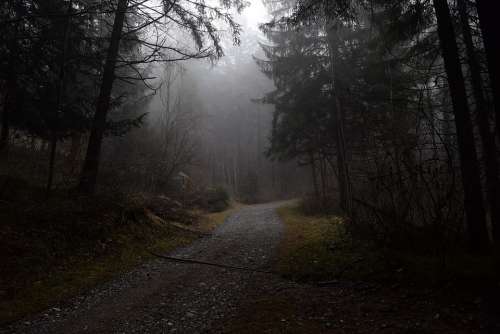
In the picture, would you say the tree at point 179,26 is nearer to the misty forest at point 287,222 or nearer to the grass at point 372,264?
the misty forest at point 287,222

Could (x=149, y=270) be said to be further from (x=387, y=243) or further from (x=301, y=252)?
(x=387, y=243)

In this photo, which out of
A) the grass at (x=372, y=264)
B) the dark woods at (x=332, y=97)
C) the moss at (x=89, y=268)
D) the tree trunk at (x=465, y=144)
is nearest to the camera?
the grass at (x=372, y=264)

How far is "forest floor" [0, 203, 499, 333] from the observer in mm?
3570

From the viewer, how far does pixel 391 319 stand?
11.8 feet

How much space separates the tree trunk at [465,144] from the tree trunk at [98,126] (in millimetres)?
7769

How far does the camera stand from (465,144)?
16.6 feet

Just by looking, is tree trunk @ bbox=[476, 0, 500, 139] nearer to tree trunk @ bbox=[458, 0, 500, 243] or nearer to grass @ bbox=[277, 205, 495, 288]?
grass @ bbox=[277, 205, 495, 288]

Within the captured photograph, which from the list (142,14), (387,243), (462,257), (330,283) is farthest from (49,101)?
(462,257)

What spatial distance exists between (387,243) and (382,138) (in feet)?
6.40

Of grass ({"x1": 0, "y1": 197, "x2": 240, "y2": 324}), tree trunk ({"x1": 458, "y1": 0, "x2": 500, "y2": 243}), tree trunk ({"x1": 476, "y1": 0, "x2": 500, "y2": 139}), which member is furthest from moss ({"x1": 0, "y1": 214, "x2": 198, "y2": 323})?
tree trunk ({"x1": 458, "y1": 0, "x2": 500, "y2": 243})

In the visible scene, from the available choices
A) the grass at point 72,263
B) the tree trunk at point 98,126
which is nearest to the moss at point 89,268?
the grass at point 72,263

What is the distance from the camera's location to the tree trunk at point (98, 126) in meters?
8.25

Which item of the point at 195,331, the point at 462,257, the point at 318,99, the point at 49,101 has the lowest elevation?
the point at 195,331

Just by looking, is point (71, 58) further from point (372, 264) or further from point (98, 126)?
point (372, 264)
